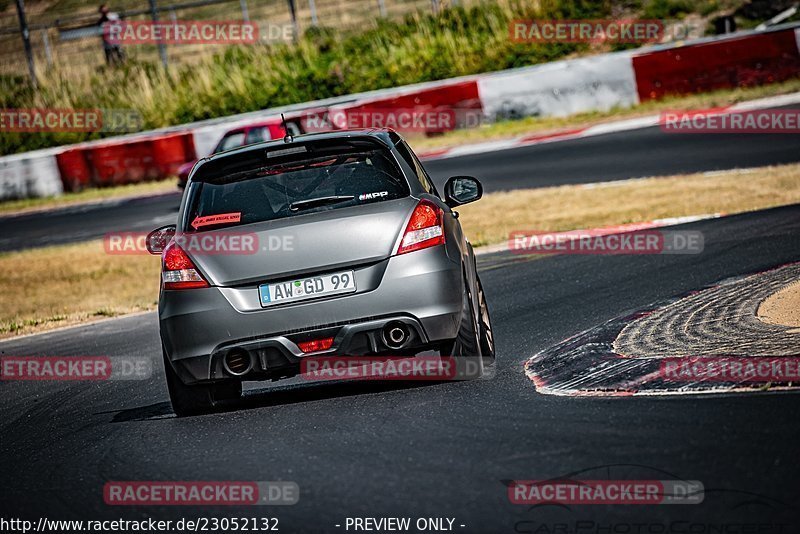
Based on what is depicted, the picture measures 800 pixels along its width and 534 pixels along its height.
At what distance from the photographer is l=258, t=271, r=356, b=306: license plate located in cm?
664

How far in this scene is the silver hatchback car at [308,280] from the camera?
662cm

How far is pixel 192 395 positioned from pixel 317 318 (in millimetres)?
1002

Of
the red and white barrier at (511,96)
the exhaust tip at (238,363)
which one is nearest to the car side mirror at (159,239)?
the exhaust tip at (238,363)

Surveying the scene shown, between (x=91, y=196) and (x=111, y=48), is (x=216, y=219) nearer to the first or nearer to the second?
(x=91, y=196)

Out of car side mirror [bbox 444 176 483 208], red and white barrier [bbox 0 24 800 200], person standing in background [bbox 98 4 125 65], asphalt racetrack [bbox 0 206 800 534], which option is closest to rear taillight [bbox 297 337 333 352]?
asphalt racetrack [bbox 0 206 800 534]

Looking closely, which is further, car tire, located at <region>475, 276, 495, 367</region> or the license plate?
car tire, located at <region>475, 276, 495, 367</region>

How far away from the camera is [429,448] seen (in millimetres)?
5680

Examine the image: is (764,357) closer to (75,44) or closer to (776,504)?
(776,504)

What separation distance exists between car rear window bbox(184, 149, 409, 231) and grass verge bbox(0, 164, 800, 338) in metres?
6.80

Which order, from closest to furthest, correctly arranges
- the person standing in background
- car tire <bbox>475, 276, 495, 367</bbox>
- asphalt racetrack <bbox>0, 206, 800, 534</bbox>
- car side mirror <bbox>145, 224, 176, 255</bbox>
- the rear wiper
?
1. asphalt racetrack <bbox>0, 206, 800, 534</bbox>
2. the rear wiper
3. car tire <bbox>475, 276, 495, 367</bbox>
4. car side mirror <bbox>145, 224, 176, 255</bbox>
5. the person standing in background

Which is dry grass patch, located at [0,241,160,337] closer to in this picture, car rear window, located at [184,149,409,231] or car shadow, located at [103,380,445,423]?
car shadow, located at [103,380,445,423]

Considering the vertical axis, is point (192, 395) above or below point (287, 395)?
above

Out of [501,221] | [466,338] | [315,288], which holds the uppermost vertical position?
[315,288]

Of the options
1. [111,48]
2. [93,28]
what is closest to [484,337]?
[93,28]
